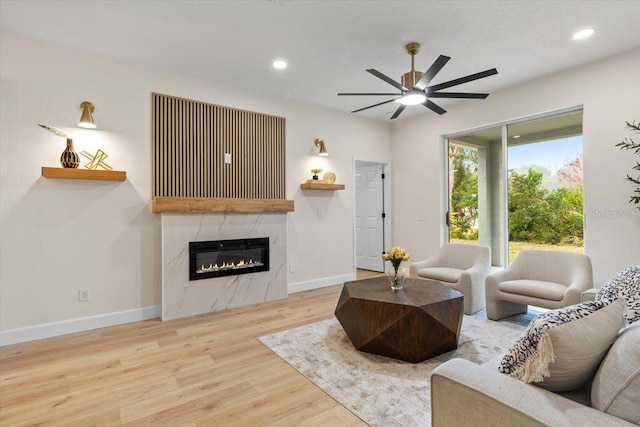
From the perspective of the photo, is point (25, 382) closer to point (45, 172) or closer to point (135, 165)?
point (45, 172)

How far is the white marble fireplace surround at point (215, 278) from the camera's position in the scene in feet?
12.6

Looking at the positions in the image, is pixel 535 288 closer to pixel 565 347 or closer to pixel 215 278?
pixel 565 347

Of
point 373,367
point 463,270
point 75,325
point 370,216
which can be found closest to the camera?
point 373,367

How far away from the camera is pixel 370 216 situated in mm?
6633

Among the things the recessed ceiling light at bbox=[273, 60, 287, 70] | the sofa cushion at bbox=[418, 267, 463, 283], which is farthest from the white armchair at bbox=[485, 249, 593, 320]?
the recessed ceiling light at bbox=[273, 60, 287, 70]

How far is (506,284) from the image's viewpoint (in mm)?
3598

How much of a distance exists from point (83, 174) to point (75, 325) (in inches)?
63.4

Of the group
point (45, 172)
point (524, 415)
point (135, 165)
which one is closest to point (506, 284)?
point (524, 415)

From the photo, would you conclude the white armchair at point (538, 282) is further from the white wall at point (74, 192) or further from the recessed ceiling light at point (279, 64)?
the white wall at point (74, 192)

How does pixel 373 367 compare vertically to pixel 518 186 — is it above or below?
below

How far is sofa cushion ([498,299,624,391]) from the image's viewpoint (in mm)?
1141

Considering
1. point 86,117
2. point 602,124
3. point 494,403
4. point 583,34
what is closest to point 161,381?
point 494,403

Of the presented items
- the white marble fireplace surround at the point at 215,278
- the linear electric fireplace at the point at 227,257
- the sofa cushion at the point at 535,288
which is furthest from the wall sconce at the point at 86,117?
the sofa cushion at the point at 535,288

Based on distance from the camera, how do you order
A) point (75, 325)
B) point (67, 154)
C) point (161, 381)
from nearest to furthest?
point (161, 381)
point (67, 154)
point (75, 325)
